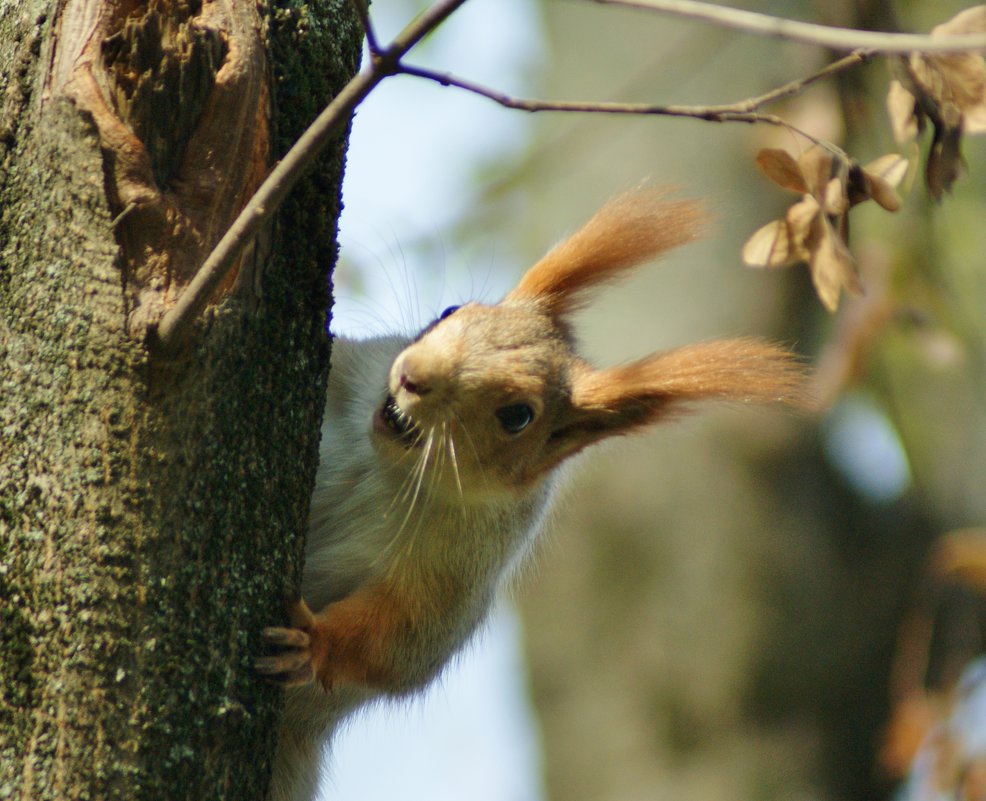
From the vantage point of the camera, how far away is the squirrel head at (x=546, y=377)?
9.35ft

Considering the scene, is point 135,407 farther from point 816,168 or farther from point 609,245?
point 609,245

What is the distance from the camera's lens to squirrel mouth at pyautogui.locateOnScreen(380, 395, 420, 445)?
3.03m

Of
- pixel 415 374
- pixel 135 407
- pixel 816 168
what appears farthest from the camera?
pixel 415 374

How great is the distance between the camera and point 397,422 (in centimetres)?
306

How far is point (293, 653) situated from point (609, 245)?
1400 millimetres

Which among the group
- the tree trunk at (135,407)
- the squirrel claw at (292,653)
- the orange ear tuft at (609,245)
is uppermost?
the orange ear tuft at (609,245)

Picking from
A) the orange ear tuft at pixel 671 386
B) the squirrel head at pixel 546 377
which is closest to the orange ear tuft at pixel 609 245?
the squirrel head at pixel 546 377

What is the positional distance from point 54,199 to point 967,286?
6.77 metres

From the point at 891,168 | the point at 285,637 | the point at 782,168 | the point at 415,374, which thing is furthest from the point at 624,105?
the point at 415,374

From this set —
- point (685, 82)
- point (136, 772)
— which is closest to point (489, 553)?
point (136, 772)

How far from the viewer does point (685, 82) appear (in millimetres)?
6969

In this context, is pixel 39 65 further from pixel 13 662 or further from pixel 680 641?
pixel 680 641

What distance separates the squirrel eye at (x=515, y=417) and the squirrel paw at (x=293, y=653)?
89cm

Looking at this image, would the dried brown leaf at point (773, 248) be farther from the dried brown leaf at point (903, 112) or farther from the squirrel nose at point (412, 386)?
the squirrel nose at point (412, 386)
